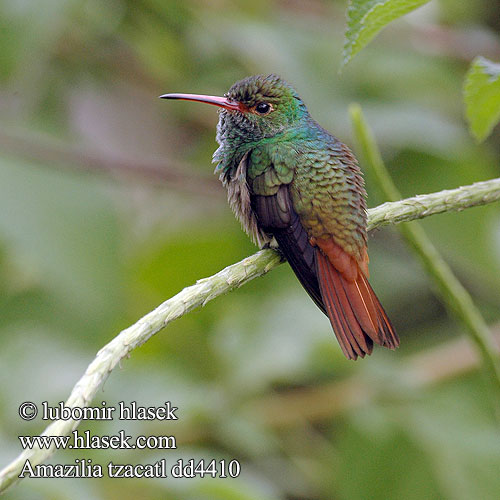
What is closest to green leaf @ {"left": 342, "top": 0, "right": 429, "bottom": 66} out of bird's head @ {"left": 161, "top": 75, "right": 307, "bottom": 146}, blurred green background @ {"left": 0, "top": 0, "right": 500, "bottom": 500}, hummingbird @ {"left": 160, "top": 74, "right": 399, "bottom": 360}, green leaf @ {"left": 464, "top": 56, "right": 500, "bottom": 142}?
green leaf @ {"left": 464, "top": 56, "right": 500, "bottom": 142}

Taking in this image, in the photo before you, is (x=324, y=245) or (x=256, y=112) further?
(x=256, y=112)

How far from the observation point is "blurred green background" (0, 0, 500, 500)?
251cm

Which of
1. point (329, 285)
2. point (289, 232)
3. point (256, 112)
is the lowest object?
point (329, 285)

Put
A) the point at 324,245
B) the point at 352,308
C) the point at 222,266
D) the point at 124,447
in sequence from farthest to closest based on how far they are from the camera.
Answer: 1. the point at 222,266
2. the point at 124,447
3. the point at 324,245
4. the point at 352,308

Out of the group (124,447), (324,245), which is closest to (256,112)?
(324,245)

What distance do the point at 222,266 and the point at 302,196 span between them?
69.4 inches

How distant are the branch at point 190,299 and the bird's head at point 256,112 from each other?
15.3 inches

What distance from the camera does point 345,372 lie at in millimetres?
2912

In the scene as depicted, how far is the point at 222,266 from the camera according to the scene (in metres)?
3.08

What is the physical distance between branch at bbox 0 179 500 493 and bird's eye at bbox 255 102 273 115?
1.35 ft

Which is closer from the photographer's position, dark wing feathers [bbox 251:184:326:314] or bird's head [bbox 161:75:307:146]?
dark wing feathers [bbox 251:184:326:314]

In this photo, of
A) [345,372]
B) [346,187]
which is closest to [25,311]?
[345,372]

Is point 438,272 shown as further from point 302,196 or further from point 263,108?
point 263,108

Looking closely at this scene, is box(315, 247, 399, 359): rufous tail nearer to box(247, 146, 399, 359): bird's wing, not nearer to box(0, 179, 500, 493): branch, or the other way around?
box(247, 146, 399, 359): bird's wing
